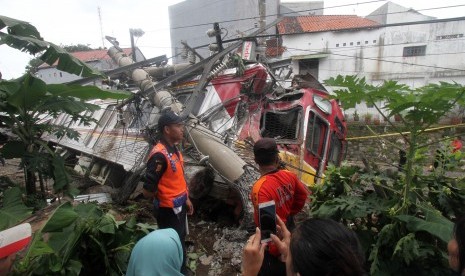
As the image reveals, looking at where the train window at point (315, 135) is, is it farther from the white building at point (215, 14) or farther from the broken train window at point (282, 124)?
the white building at point (215, 14)

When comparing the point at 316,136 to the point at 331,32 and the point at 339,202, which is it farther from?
the point at 331,32

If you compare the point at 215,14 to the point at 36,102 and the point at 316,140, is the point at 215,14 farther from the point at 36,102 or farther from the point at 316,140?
the point at 36,102

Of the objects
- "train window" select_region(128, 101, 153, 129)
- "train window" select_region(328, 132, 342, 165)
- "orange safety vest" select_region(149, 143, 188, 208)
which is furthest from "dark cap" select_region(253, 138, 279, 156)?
"train window" select_region(328, 132, 342, 165)

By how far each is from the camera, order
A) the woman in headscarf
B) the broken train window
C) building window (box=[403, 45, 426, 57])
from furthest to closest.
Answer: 1. building window (box=[403, 45, 426, 57])
2. the broken train window
3. the woman in headscarf

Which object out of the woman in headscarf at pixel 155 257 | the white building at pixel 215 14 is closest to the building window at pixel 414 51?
the white building at pixel 215 14

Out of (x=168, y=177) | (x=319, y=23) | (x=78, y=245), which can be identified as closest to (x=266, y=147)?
(x=168, y=177)

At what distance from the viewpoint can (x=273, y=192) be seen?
2.19 metres

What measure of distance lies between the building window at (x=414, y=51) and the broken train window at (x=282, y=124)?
49.0 ft

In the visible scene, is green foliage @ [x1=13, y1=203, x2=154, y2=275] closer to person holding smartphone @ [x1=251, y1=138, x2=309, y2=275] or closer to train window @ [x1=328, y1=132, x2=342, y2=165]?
person holding smartphone @ [x1=251, y1=138, x2=309, y2=275]

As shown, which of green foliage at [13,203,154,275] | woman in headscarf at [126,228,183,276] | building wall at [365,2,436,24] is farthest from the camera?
building wall at [365,2,436,24]

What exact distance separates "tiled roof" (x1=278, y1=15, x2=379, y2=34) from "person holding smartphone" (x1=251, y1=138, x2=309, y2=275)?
20.0m

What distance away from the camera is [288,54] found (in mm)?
19891

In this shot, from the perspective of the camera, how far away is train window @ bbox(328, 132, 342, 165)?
295 inches

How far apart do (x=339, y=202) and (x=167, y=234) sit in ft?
4.14
